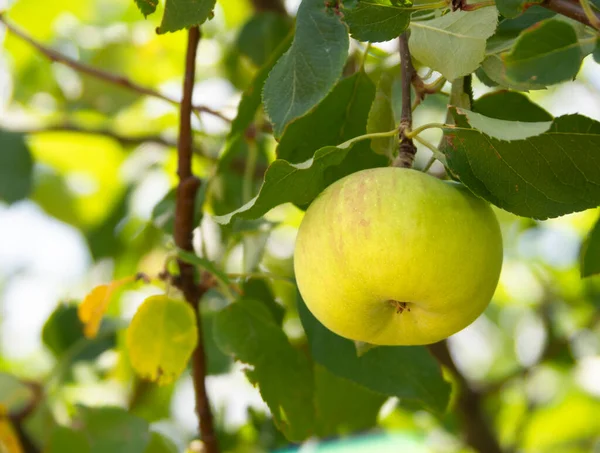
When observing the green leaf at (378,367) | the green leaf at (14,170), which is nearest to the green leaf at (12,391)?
the green leaf at (14,170)

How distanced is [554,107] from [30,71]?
158cm

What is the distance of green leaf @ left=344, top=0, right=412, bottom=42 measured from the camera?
0.86 metres

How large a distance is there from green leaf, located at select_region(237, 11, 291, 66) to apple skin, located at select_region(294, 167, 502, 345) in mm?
1036

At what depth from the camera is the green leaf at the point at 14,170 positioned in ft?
5.90

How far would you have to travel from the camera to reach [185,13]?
0.88 m

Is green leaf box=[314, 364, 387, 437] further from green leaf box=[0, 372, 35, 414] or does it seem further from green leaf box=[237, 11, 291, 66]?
green leaf box=[237, 11, 291, 66]

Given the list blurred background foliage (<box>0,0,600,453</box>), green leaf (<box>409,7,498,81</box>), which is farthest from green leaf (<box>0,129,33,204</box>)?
green leaf (<box>409,7,498,81</box>)

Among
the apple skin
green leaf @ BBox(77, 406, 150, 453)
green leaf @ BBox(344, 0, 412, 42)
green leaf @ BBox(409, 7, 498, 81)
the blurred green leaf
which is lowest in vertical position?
the blurred green leaf

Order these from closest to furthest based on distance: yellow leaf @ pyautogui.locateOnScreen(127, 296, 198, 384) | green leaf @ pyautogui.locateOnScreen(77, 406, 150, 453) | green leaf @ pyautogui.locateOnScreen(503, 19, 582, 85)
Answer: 1. green leaf @ pyautogui.locateOnScreen(503, 19, 582, 85)
2. yellow leaf @ pyautogui.locateOnScreen(127, 296, 198, 384)
3. green leaf @ pyautogui.locateOnScreen(77, 406, 150, 453)

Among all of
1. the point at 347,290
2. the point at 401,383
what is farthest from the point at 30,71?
the point at 347,290

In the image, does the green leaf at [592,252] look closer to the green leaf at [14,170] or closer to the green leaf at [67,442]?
the green leaf at [67,442]

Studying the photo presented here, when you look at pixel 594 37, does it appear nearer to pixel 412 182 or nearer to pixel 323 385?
pixel 412 182

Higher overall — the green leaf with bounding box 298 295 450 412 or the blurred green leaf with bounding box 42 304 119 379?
the green leaf with bounding box 298 295 450 412

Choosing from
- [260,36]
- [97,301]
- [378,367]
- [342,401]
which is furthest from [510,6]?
[260,36]
